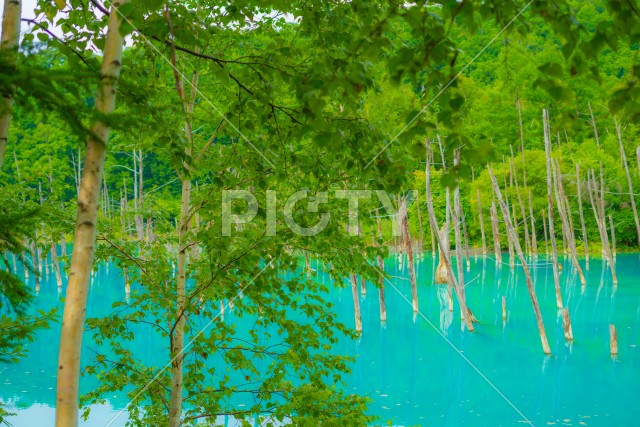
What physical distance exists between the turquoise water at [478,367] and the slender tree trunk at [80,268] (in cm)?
740

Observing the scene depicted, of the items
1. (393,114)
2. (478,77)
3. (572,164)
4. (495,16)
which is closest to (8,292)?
(495,16)

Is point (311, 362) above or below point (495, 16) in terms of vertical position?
below

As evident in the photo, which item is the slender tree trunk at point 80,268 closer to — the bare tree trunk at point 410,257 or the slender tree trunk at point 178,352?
the slender tree trunk at point 178,352

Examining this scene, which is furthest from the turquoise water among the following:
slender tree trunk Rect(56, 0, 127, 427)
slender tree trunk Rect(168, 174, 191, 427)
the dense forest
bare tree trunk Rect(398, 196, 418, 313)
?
slender tree trunk Rect(56, 0, 127, 427)

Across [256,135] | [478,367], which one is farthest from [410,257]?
[256,135]

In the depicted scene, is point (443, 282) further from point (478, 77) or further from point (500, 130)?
point (478, 77)

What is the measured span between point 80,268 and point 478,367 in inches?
451

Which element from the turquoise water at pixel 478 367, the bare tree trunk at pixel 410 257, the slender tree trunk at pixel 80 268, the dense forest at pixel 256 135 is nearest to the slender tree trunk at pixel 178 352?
the dense forest at pixel 256 135

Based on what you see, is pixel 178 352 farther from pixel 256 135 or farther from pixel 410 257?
pixel 410 257

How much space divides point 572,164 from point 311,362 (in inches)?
1123

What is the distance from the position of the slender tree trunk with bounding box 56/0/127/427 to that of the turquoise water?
740 cm

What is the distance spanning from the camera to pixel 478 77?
3397 centimetres

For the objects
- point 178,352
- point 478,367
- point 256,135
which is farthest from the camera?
point 478,367

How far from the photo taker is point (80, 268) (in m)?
2.04
